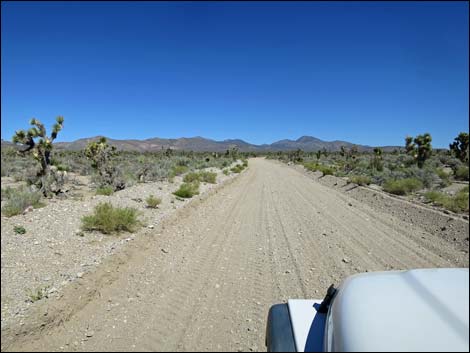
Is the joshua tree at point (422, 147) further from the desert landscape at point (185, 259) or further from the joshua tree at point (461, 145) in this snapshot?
the desert landscape at point (185, 259)

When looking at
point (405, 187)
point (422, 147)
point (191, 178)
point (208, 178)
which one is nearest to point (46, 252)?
point (405, 187)

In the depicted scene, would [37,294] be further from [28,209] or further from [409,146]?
[409,146]

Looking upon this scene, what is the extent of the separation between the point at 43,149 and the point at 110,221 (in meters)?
6.44

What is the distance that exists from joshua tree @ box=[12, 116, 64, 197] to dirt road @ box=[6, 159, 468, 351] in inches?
211

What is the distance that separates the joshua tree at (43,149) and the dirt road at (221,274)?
17.5ft

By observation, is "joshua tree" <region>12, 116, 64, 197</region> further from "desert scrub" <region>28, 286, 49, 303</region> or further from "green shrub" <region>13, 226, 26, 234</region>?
"desert scrub" <region>28, 286, 49, 303</region>

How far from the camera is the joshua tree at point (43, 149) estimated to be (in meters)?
10.7

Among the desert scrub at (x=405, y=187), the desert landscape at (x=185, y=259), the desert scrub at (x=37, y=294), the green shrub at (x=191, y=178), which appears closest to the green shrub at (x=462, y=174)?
the desert scrub at (x=405, y=187)

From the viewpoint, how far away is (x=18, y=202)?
288 inches

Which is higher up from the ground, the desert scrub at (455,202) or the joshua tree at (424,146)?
the joshua tree at (424,146)

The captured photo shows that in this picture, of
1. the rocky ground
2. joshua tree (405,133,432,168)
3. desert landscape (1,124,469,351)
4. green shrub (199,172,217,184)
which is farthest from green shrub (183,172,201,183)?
joshua tree (405,133,432,168)

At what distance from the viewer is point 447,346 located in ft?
4.50

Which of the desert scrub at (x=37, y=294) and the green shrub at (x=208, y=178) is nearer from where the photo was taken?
the desert scrub at (x=37, y=294)

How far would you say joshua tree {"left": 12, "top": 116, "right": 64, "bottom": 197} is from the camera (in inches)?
423
